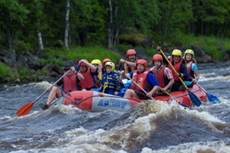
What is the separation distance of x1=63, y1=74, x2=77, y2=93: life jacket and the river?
4.25ft

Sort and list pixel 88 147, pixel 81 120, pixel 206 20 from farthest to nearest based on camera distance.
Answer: pixel 206 20 < pixel 81 120 < pixel 88 147

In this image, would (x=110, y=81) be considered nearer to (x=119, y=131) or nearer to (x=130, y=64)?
(x=130, y=64)

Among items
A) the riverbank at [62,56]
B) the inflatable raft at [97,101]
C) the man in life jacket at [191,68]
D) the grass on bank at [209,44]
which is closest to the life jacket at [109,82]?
the inflatable raft at [97,101]

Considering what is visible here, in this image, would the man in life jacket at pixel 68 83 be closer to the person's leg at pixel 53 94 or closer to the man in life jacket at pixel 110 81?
the person's leg at pixel 53 94

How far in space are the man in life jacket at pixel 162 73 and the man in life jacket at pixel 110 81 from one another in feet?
3.54

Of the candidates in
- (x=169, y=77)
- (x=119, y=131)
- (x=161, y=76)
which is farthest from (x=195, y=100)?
(x=119, y=131)

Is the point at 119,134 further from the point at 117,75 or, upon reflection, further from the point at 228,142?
the point at 117,75

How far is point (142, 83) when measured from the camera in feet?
53.5

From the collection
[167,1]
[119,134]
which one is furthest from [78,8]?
[119,134]

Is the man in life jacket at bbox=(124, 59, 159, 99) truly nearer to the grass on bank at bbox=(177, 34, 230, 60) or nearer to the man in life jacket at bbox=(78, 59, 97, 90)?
the man in life jacket at bbox=(78, 59, 97, 90)

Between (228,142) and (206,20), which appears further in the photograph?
A: (206,20)

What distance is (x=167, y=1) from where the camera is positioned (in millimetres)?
55000

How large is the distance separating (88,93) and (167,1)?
40098 millimetres

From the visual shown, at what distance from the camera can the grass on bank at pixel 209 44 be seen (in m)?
52.1
